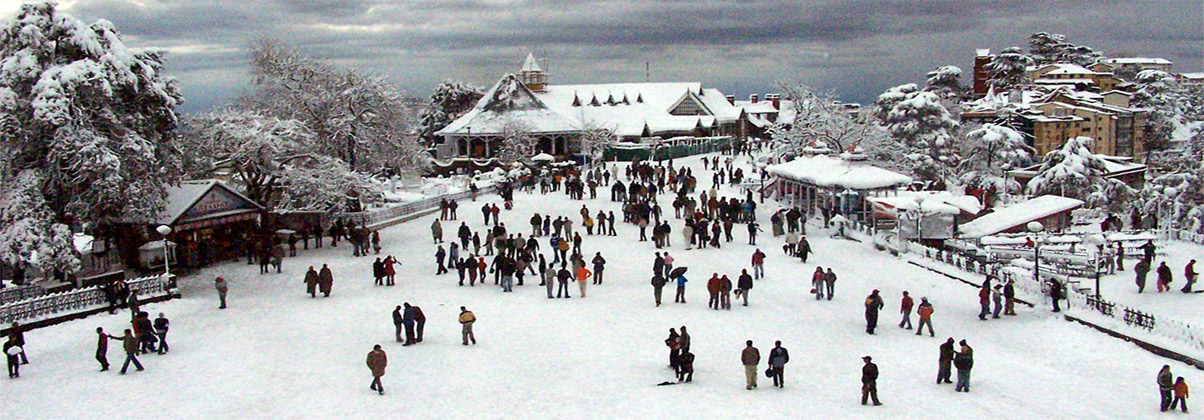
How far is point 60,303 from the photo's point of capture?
20.4m

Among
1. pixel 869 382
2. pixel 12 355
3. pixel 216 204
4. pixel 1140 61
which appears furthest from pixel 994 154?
pixel 1140 61

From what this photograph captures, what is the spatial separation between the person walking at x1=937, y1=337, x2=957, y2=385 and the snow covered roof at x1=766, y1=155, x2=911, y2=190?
619 inches

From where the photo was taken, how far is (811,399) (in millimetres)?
15227

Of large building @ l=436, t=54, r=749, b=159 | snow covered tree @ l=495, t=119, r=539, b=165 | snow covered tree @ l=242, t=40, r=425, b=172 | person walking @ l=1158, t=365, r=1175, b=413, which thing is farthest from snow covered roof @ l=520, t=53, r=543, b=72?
person walking @ l=1158, t=365, r=1175, b=413

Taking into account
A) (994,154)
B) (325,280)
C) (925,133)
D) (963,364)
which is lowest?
(963,364)

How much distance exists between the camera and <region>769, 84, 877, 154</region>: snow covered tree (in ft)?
179

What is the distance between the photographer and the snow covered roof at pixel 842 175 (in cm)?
3120

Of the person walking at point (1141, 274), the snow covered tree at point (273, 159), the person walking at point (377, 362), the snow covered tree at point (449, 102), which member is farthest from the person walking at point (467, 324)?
the snow covered tree at point (449, 102)

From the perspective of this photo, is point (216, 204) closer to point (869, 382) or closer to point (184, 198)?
point (184, 198)

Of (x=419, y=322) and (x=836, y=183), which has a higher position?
(x=836, y=183)

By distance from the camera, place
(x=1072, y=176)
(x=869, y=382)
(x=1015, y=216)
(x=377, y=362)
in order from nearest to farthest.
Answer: (x=869, y=382) → (x=377, y=362) → (x=1015, y=216) → (x=1072, y=176)

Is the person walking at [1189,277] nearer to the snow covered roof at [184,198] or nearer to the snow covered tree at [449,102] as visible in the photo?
the snow covered roof at [184,198]

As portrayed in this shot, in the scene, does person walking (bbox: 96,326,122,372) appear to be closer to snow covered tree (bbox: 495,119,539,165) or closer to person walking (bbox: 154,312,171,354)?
person walking (bbox: 154,312,171,354)

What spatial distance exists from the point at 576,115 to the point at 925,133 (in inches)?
1257
